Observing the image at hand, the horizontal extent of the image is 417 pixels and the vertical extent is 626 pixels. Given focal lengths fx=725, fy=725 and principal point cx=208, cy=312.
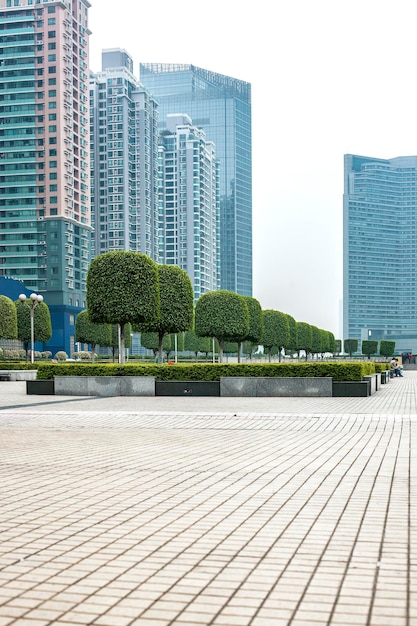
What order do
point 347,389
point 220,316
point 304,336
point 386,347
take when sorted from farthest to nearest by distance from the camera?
point 386,347 < point 304,336 < point 220,316 < point 347,389

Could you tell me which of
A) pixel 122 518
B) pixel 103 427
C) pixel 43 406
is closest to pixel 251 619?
pixel 122 518

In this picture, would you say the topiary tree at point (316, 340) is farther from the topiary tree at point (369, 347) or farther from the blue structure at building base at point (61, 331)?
the blue structure at building base at point (61, 331)

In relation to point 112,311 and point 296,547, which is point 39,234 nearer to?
point 112,311

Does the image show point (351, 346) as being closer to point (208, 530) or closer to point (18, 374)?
point (18, 374)

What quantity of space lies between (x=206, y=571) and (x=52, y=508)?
8.50 feet

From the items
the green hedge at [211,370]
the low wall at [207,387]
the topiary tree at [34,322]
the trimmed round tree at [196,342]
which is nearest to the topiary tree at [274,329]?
the topiary tree at [34,322]

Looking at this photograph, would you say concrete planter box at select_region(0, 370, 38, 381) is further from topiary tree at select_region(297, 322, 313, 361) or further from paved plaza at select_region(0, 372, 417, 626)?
topiary tree at select_region(297, 322, 313, 361)

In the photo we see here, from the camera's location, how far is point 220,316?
163 feet

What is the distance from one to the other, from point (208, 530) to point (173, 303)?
3467 centimetres

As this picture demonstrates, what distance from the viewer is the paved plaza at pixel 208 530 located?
14.2 feet

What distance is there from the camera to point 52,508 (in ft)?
23.3

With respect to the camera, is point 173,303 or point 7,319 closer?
point 173,303

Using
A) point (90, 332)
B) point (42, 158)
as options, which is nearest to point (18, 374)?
point (90, 332)

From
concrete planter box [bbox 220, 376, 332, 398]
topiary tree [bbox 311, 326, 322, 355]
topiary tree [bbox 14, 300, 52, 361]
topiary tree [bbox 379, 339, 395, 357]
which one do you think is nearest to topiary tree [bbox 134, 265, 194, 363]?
concrete planter box [bbox 220, 376, 332, 398]
